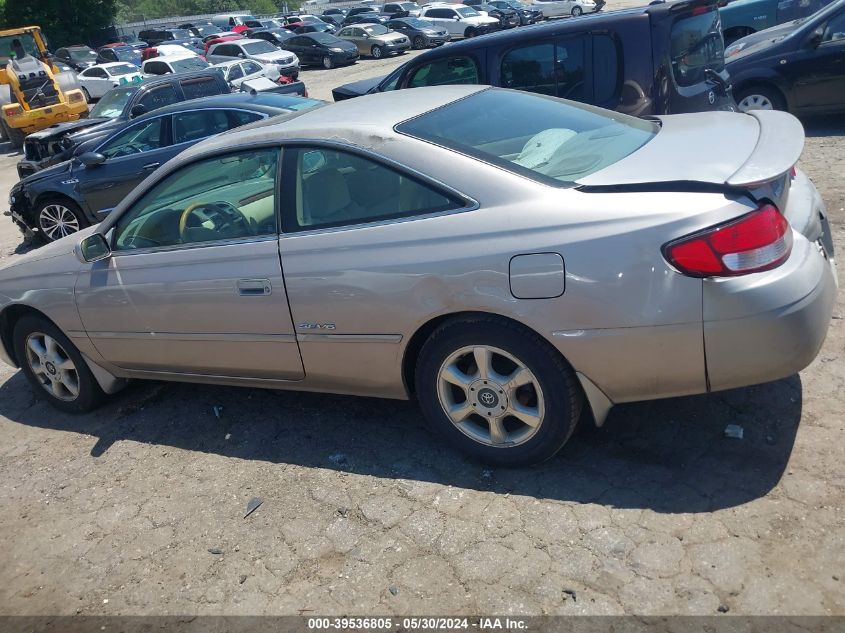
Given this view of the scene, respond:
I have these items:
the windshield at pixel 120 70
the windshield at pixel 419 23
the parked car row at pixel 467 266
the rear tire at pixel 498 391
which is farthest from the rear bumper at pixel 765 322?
the windshield at pixel 419 23

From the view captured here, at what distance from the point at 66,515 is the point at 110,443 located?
2.14ft

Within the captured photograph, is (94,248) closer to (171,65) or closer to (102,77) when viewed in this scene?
(171,65)

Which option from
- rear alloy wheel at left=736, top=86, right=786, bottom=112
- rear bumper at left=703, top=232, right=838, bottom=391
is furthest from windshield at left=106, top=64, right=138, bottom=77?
rear bumper at left=703, top=232, right=838, bottom=391

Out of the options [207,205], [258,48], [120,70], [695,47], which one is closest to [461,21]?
[258,48]

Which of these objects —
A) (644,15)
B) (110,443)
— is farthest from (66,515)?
(644,15)

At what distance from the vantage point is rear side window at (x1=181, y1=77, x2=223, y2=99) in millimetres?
11586

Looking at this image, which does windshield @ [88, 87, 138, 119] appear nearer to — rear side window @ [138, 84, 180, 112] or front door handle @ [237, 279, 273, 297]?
rear side window @ [138, 84, 180, 112]

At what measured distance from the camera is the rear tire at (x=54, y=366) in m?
4.63

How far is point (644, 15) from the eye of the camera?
235 inches

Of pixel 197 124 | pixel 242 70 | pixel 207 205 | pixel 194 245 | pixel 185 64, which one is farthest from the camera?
pixel 185 64

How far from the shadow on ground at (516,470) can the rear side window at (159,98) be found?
756 cm

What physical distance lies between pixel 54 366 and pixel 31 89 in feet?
58.0

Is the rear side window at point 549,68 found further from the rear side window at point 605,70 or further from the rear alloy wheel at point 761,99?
the rear alloy wheel at point 761,99

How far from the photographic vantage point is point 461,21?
1377 inches
